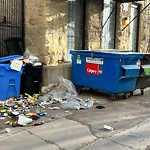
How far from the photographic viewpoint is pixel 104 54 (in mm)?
7020

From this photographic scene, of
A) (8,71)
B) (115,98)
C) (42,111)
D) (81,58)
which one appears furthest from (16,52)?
(115,98)

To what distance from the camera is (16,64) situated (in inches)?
260

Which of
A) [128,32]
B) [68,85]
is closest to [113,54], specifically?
[68,85]

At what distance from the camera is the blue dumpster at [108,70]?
6.83 m

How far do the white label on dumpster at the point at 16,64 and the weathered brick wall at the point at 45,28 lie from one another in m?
1.09

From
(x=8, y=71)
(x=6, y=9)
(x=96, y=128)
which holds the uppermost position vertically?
(x=6, y=9)

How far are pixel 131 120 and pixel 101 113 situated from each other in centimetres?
68

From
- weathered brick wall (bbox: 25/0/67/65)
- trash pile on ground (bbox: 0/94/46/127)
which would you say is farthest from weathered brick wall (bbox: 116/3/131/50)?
trash pile on ground (bbox: 0/94/46/127)

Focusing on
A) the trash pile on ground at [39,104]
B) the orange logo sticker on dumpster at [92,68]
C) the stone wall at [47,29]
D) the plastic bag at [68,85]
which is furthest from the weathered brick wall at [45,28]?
the orange logo sticker on dumpster at [92,68]

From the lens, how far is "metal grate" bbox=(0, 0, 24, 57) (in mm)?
7583

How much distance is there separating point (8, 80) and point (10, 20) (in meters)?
1.95

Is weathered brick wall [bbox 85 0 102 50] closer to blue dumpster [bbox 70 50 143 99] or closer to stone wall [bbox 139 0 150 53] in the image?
blue dumpster [bbox 70 50 143 99]

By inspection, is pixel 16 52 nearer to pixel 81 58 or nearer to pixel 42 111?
pixel 81 58

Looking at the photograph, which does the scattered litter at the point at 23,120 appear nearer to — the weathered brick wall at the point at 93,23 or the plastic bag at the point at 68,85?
the plastic bag at the point at 68,85
